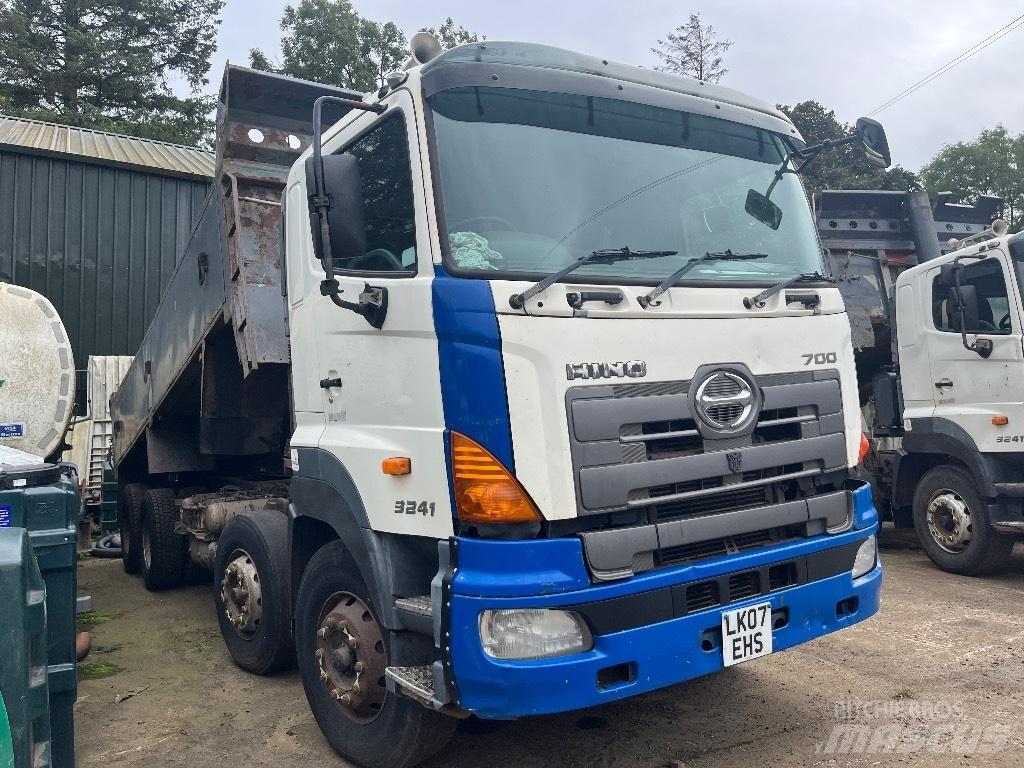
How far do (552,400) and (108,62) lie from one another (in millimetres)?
29960

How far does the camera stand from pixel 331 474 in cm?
337

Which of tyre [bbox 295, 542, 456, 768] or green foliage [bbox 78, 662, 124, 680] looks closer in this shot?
tyre [bbox 295, 542, 456, 768]

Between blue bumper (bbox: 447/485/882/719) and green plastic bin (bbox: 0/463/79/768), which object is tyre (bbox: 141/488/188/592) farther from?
blue bumper (bbox: 447/485/882/719)

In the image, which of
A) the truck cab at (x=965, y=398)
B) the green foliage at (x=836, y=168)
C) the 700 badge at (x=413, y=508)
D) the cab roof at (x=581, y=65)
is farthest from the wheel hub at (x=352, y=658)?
the green foliage at (x=836, y=168)

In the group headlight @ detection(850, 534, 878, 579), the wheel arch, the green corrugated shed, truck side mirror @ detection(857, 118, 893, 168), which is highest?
the green corrugated shed

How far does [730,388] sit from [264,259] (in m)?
2.84

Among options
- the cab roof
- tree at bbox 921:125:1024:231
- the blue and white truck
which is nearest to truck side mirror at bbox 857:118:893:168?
the blue and white truck

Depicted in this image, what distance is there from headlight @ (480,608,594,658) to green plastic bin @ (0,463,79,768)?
1722mm

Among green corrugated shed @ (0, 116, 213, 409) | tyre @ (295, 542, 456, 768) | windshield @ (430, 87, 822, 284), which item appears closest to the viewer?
windshield @ (430, 87, 822, 284)

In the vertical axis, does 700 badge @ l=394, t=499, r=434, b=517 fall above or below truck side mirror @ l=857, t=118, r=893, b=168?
below

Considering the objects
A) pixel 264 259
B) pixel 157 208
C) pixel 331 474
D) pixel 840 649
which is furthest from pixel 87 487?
pixel 840 649

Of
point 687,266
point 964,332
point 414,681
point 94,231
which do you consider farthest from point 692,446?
point 94,231

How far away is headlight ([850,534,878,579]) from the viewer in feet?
11.0

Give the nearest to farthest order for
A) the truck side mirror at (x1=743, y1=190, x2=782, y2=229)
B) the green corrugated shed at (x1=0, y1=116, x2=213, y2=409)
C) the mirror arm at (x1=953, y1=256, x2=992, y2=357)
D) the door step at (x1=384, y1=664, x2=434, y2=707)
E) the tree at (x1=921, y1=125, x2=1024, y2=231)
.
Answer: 1. the door step at (x1=384, y1=664, x2=434, y2=707)
2. the truck side mirror at (x1=743, y1=190, x2=782, y2=229)
3. the mirror arm at (x1=953, y1=256, x2=992, y2=357)
4. the green corrugated shed at (x1=0, y1=116, x2=213, y2=409)
5. the tree at (x1=921, y1=125, x2=1024, y2=231)
